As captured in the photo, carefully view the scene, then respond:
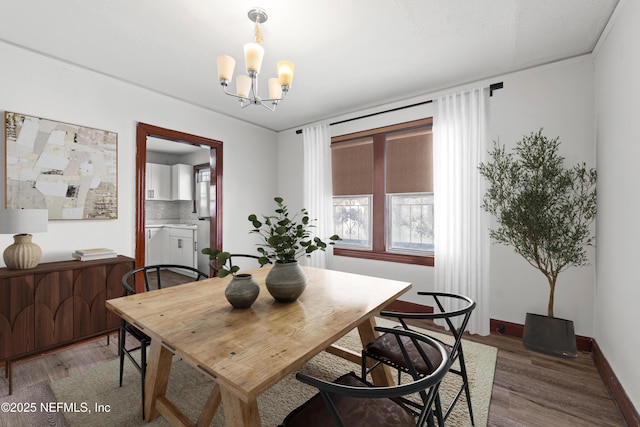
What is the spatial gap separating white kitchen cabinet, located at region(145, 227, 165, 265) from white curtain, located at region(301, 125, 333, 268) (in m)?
3.51

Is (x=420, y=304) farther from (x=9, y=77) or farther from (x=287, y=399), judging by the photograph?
(x=9, y=77)

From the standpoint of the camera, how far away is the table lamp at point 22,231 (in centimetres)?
206

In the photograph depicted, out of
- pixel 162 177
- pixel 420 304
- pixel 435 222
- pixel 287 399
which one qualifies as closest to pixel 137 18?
pixel 287 399

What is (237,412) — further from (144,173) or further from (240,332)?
(144,173)

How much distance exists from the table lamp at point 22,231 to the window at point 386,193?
315 cm

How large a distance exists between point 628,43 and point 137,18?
333 cm

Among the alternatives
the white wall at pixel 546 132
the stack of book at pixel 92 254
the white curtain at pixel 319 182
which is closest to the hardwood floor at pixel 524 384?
the white wall at pixel 546 132

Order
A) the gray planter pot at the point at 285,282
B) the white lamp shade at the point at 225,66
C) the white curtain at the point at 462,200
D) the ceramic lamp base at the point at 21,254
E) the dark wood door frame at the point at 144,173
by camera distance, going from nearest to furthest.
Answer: the gray planter pot at the point at 285,282
the white lamp shade at the point at 225,66
the ceramic lamp base at the point at 21,254
the white curtain at the point at 462,200
the dark wood door frame at the point at 144,173

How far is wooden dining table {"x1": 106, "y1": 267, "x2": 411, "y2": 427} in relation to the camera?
1.00 meters

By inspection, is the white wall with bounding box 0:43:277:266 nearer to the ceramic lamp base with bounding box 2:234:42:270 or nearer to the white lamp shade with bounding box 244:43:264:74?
the ceramic lamp base with bounding box 2:234:42:270

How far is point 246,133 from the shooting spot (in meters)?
4.46

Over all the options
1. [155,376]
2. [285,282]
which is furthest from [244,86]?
[155,376]

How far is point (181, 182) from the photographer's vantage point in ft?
20.4

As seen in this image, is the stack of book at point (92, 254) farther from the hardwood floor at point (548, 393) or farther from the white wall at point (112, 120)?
the hardwood floor at point (548, 393)
